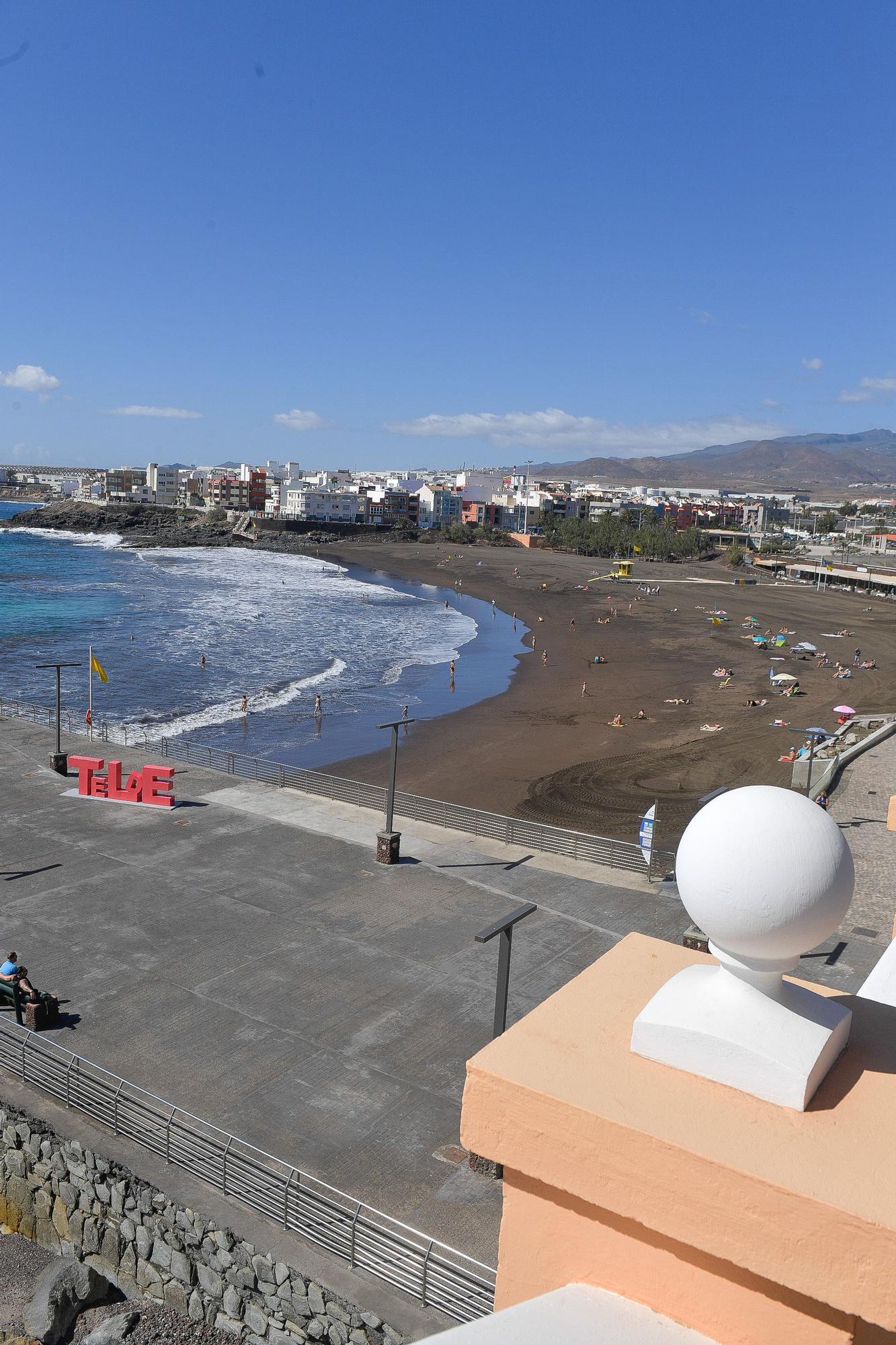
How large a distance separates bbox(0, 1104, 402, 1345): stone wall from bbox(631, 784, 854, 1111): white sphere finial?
6.31 meters

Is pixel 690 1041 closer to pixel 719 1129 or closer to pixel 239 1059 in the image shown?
pixel 719 1129

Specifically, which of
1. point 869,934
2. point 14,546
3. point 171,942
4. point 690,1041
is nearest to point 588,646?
point 869,934

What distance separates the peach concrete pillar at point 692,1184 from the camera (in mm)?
3053

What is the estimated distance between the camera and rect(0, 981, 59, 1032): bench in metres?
12.6

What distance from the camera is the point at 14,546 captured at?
138375mm

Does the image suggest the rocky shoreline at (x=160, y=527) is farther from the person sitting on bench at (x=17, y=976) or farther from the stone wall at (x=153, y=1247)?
the stone wall at (x=153, y=1247)

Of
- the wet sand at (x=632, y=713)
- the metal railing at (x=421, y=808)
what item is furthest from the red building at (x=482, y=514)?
the metal railing at (x=421, y=808)

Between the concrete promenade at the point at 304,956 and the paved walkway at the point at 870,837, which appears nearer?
the concrete promenade at the point at 304,956

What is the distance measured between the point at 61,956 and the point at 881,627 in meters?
Answer: 73.3

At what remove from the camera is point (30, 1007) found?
41.1 feet

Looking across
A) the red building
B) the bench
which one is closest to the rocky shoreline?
the red building

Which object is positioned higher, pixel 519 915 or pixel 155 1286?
pixel 519 915

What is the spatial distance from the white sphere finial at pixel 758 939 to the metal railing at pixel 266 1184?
576 centimetres

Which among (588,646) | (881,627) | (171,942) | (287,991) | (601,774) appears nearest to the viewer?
(287,991)
